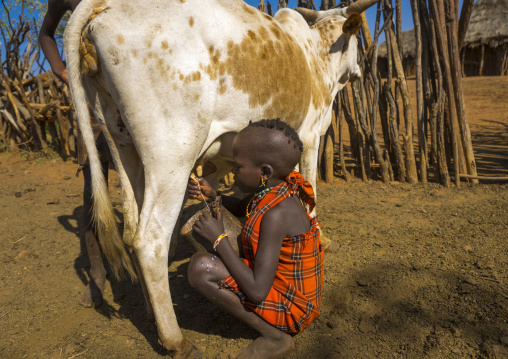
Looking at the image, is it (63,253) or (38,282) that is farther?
(63,253)

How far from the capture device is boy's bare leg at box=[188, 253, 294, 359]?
1.94m

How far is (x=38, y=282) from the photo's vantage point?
3.04 m

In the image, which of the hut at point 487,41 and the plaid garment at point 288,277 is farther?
the hut at point 487,41

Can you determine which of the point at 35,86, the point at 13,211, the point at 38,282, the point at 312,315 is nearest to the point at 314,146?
the point at 312,315

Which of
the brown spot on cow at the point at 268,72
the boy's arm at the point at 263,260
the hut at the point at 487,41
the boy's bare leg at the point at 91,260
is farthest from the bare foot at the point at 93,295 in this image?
the hut at the point at 487,41

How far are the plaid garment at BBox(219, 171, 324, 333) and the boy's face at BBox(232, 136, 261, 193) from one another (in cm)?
11

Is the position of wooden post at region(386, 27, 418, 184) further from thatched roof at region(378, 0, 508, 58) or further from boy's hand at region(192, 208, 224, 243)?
thatched roof at region(378, 0, 508, 58)

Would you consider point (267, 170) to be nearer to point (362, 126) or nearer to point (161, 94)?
point (161, 94)

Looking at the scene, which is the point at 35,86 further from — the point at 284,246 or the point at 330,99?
the point at 284,246

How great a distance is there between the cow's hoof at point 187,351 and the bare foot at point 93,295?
91cm

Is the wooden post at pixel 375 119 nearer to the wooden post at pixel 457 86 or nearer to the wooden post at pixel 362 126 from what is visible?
the wooden post at pixel 362 126

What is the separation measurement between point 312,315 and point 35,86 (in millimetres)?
8698

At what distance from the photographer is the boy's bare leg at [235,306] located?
194 cm

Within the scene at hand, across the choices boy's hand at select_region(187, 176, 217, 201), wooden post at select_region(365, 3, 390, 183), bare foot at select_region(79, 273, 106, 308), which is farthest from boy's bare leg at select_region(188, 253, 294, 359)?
wooden post at select_region(365, 3, 390, 183)
